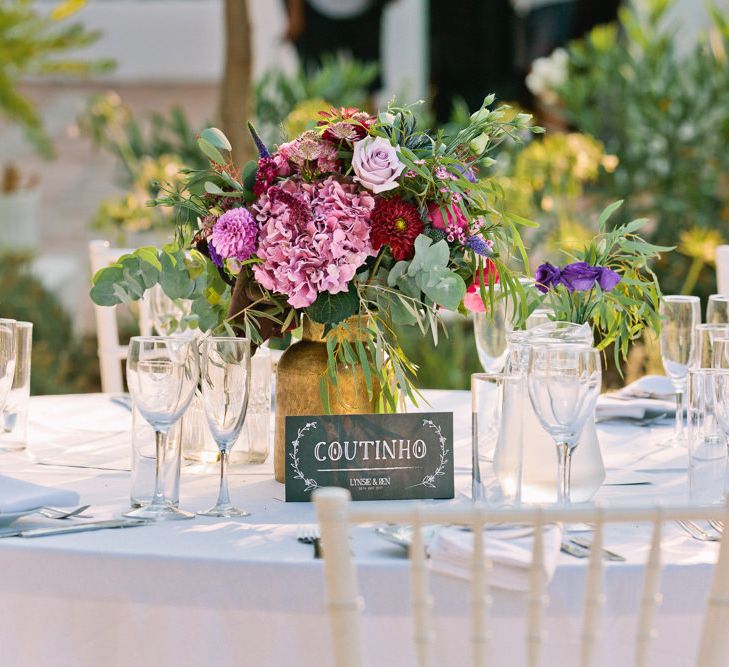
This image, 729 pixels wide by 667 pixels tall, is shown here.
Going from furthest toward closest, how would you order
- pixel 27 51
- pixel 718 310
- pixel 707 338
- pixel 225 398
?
pixel 27 51
pixel 718 310
pixel 707 338
pixel 225 398

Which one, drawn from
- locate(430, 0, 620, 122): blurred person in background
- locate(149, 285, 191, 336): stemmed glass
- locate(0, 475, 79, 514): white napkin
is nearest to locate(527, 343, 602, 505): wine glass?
locate(0, 475, 79, 514): white napkin

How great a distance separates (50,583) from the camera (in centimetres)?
147

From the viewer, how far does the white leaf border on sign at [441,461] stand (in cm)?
178

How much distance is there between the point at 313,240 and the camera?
173cm

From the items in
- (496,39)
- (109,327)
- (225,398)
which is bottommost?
(225,398)

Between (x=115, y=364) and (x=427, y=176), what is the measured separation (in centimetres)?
165

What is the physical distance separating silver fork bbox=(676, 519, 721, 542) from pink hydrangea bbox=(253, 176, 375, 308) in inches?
22.9

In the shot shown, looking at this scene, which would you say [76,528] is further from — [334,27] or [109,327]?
[334,27]

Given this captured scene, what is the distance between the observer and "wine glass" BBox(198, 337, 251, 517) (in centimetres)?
168

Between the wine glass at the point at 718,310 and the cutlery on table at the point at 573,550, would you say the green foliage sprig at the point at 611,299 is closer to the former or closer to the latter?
the cutlery on table at the point at 573,550

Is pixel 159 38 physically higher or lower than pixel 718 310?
higher

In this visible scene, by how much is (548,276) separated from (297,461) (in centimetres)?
47

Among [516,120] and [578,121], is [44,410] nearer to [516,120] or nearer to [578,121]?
[516,120]

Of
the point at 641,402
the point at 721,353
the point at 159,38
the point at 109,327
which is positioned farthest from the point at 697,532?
the point at 159,38
